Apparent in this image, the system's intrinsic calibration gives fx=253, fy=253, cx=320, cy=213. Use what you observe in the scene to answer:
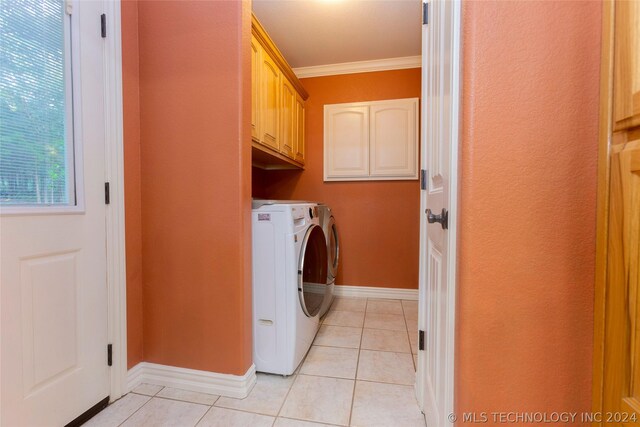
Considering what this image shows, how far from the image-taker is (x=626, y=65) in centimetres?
52

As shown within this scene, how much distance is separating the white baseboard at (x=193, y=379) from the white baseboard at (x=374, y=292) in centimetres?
147

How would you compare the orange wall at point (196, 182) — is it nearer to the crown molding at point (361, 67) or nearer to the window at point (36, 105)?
the window at point (36, 105)

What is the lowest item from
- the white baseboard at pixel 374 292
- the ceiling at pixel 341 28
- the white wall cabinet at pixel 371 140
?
the white baseboard at pixel 374 292

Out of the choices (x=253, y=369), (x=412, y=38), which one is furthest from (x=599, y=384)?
(x=412, y=38)

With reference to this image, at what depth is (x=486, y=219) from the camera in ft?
2.08

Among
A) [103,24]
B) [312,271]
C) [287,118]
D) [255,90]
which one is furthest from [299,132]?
[103,24]

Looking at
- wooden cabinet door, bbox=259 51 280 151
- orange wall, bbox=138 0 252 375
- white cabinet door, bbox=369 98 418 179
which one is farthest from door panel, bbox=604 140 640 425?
white cabinet door, bbox=369 98 418 179

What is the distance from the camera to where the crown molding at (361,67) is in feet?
8.14

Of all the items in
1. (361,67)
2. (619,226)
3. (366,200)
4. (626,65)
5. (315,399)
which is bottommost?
(315,399)

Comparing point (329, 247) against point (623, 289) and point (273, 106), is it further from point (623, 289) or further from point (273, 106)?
point (623, 289)

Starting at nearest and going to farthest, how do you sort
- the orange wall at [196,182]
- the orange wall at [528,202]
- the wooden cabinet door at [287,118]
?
the orange wall at [528,202] < the orange wall at [196,182] < the wooden cabinet door at [287,118]

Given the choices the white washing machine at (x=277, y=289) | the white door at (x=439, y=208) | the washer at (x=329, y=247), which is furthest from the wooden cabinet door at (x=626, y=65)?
the washer at (x=329, y=247)

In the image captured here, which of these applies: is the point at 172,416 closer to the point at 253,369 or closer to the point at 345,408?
the point at 253,369

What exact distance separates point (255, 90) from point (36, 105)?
1045 millimetres
